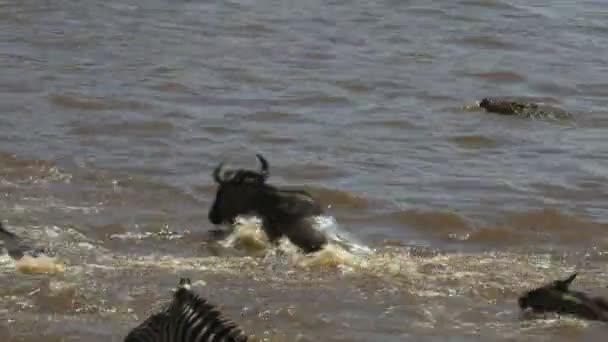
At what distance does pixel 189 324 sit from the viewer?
5613mm

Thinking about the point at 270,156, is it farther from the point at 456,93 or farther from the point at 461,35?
the point at 461,35

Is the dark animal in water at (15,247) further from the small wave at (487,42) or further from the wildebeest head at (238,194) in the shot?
the small wave at (487,42)

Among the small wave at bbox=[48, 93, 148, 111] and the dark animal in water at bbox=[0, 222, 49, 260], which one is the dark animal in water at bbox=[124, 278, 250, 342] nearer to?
the dark animal in water at bbox=[0, 222, 49, 260]

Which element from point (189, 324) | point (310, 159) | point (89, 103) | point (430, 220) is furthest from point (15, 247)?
point (89, 103)

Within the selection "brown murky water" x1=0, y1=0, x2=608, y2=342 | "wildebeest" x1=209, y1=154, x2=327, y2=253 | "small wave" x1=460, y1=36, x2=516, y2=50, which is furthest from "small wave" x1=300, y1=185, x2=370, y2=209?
"small wave" x1=460, y1=36, x2=516, y2=50

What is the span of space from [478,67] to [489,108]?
358cm

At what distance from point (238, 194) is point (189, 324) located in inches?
209

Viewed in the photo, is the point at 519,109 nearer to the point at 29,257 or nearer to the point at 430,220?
the point at 430,220

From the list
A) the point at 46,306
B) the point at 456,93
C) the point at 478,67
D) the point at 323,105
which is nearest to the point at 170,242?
the point at 46,306

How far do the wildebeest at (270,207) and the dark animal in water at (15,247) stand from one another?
5.40ft

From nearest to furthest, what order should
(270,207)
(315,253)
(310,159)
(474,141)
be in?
(315,253)
(270,207)
(310,159)
(474,141)

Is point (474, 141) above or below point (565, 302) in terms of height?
below

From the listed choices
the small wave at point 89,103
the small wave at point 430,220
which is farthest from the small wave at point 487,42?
the small wave at point 430,220

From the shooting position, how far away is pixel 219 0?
80.6ft
